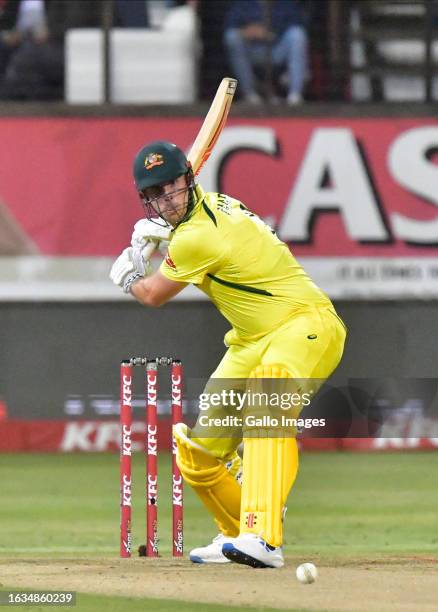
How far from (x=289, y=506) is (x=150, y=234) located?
150 inches

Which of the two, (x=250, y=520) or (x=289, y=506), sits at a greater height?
(x=250, y=520)

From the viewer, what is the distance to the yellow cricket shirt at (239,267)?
686 cm

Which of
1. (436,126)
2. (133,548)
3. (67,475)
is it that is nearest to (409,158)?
(436,126)

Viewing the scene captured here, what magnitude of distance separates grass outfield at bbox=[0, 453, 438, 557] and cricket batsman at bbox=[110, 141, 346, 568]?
1.06m

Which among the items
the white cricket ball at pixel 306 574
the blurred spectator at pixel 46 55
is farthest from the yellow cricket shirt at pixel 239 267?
the blurred spectator at pixel 46 55

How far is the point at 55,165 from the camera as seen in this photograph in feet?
43.9

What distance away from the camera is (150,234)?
23.7 ft

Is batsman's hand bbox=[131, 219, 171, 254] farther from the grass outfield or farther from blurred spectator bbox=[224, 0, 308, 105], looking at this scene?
blurred spectator bbox=[224, 0, 308, 105]

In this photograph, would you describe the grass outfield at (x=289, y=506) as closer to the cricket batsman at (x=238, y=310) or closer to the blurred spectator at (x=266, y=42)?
the cricket batsman at (x=238, y=310)

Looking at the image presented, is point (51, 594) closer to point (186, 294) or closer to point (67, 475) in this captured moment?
point (67, 475)

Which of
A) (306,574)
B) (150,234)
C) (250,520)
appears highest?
(150,234)

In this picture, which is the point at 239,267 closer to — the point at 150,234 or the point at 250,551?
the point at 150,234

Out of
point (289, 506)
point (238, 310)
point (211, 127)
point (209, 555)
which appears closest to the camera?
point (238, 310)

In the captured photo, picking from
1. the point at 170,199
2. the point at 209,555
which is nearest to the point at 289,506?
the point at 209,555
